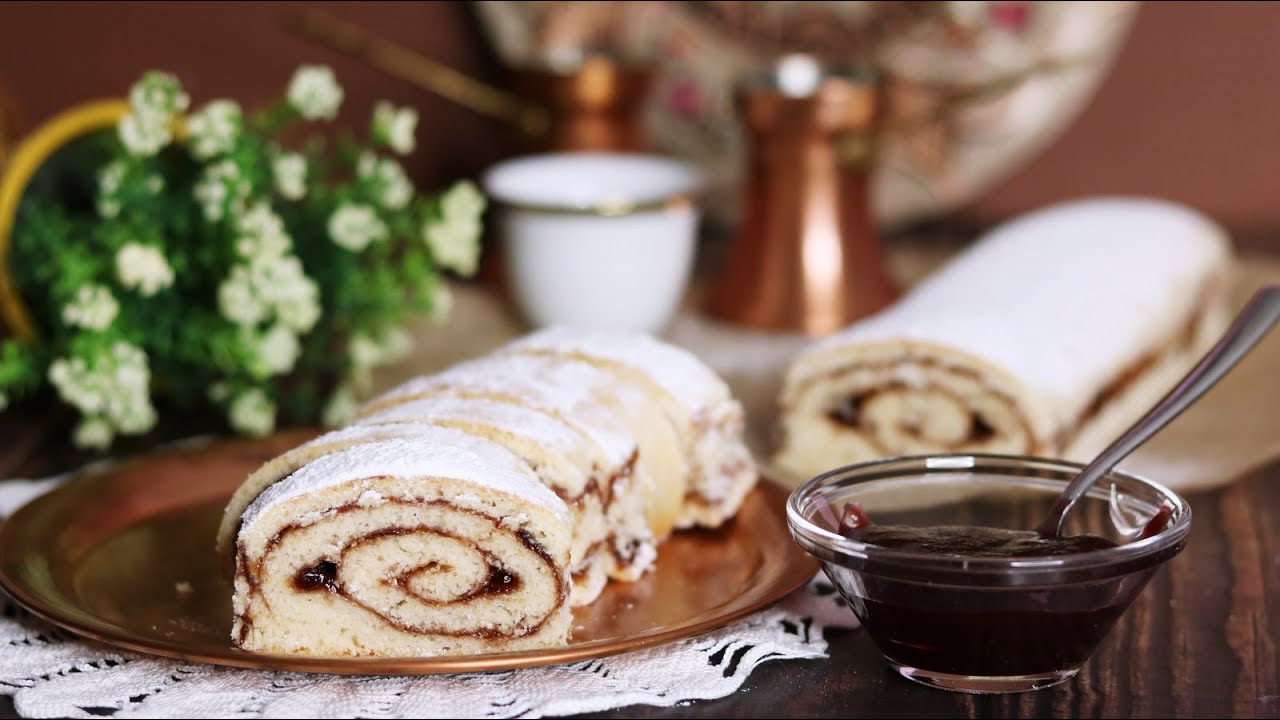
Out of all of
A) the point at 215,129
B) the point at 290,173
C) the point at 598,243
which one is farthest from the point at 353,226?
the point at 598,243

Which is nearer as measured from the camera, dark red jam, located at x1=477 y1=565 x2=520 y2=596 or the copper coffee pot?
dark red jam, located at x1=477 y1=565 x2=520 y2=596

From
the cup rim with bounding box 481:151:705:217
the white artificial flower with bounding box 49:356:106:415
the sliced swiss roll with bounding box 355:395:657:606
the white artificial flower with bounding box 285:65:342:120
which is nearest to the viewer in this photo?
the sliced swiss roll with bounding box 355:395:657:606

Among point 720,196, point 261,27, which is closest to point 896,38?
point 720,196

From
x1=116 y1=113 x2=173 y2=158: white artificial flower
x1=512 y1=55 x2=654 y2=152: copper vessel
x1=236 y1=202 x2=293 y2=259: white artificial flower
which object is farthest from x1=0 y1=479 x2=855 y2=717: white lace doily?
x1=512 y1=55 x2=654 y2=152: copper vessel

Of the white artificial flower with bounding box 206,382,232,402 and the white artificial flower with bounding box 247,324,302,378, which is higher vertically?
the white artificial flower with bounding box 247,324,302,378

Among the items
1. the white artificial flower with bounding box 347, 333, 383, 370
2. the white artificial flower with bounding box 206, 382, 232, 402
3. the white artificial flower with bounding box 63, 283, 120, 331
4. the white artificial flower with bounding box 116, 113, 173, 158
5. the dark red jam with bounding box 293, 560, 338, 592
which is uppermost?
the white artificial flower with bounding box 116, 113, 173, 158

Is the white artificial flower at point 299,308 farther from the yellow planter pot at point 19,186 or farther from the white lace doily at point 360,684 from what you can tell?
the white lace doily at point 360,684

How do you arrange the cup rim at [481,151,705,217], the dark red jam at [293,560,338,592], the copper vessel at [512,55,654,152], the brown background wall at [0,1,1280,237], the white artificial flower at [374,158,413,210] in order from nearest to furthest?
the dark red jam at [293,560,338,592], the white artificial flower at [374,158,413,210], the cup rim at [481,151,705,217], the copper vessel at [512,55,654,152], the brown background wall at [0,1,1280,237]

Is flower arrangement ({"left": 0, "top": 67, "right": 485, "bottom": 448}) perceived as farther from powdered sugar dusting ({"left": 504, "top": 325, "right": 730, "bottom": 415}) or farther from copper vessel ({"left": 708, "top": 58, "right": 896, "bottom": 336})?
copper vessel ({"left": 708, "top": 58, "right": 896, "bottom": 336})
